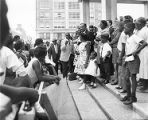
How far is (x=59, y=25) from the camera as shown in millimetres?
78562

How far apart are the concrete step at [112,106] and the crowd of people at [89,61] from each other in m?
0.21

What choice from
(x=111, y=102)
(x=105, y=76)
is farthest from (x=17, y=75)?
(x=105, y=76)

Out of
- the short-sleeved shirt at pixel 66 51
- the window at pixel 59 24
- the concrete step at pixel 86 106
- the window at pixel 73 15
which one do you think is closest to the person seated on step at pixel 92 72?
the concrete step at pixel 86 106

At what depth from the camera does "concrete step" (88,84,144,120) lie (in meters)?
4.43

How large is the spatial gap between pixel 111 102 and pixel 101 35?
2236mm

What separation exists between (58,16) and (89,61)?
2971 inches

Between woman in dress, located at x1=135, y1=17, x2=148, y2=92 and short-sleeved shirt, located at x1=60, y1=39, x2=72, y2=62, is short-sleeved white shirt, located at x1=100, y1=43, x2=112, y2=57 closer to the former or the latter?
woman in dress, located at x1=135, y1=17, x2=148, y2=92

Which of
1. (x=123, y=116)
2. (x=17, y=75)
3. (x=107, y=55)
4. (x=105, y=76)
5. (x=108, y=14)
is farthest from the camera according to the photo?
(x=108, y=14)

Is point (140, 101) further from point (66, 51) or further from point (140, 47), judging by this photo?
point (66, 51)

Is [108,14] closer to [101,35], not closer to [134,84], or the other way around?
[101,35]

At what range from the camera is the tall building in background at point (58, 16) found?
75875mm

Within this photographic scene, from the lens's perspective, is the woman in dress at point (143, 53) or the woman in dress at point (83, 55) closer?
the woman in dress at point (143, 53)

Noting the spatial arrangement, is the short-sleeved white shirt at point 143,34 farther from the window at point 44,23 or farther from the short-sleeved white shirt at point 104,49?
the window at point 44,23

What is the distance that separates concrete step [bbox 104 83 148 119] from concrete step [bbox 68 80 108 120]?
525mm
